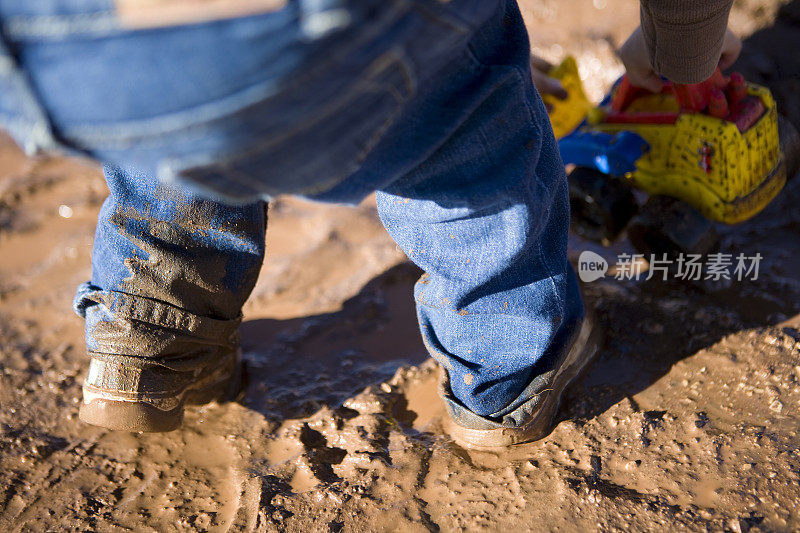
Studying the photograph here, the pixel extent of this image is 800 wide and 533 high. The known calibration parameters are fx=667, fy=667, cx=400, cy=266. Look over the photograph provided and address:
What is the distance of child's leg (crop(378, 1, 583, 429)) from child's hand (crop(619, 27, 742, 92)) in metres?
0.44

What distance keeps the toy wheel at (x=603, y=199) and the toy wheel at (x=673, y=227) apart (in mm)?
47

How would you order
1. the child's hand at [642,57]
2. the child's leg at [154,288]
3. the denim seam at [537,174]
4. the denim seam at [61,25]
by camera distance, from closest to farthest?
the denim seam at [61,25], the denim seam at [537,174], the child's leg at [154,288], the child's hand at [642,57]

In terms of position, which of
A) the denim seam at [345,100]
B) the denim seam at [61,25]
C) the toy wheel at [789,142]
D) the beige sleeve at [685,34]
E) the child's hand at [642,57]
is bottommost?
the toy wheel at [789,142]

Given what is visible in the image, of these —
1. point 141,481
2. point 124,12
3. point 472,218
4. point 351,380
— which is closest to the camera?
point 124,12

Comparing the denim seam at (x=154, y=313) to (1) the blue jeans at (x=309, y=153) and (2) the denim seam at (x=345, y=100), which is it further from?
(2) the denim seam at (x=345, y=100)

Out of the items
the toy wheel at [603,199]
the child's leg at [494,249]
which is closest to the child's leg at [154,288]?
the child's leg at [494,249]

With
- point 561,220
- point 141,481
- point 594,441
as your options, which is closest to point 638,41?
point 561,220

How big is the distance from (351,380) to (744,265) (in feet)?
3.28

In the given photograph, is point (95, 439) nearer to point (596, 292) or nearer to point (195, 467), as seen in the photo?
point (195, 467)

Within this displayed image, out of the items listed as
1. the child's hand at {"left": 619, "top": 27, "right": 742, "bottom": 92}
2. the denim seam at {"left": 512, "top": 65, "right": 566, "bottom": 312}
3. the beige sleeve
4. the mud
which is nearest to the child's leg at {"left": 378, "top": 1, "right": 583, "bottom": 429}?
the denim seam at {"left": 512, "top": 65, "right": 566, "bottom": 312}

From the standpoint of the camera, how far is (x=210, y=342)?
1366 millimetres

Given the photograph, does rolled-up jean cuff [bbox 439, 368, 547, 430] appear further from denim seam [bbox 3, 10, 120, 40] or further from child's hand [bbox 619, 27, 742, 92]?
denim seam [bbox 3, 10, 120, 40]

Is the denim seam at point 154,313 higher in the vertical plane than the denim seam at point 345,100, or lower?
lower

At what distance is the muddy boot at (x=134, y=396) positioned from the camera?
128 cm
